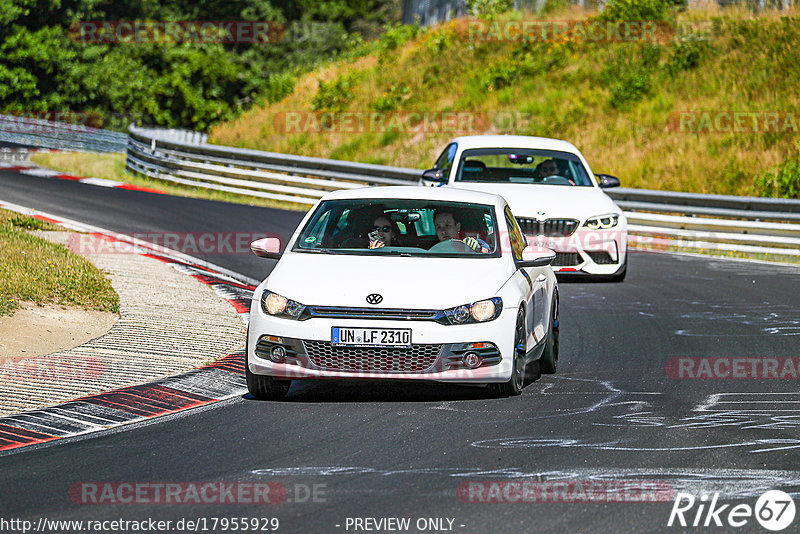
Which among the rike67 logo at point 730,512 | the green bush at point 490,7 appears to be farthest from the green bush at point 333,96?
the rike67 logo at point 730,512

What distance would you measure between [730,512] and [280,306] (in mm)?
3523

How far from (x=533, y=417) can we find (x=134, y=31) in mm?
47922

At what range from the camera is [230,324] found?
11.7m

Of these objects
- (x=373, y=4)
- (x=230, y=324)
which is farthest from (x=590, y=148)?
(x=373, y=4)

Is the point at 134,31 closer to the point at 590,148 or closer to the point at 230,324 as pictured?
the point at 590,148

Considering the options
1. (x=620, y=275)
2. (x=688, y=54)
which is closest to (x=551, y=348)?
(x=620, y=275)
